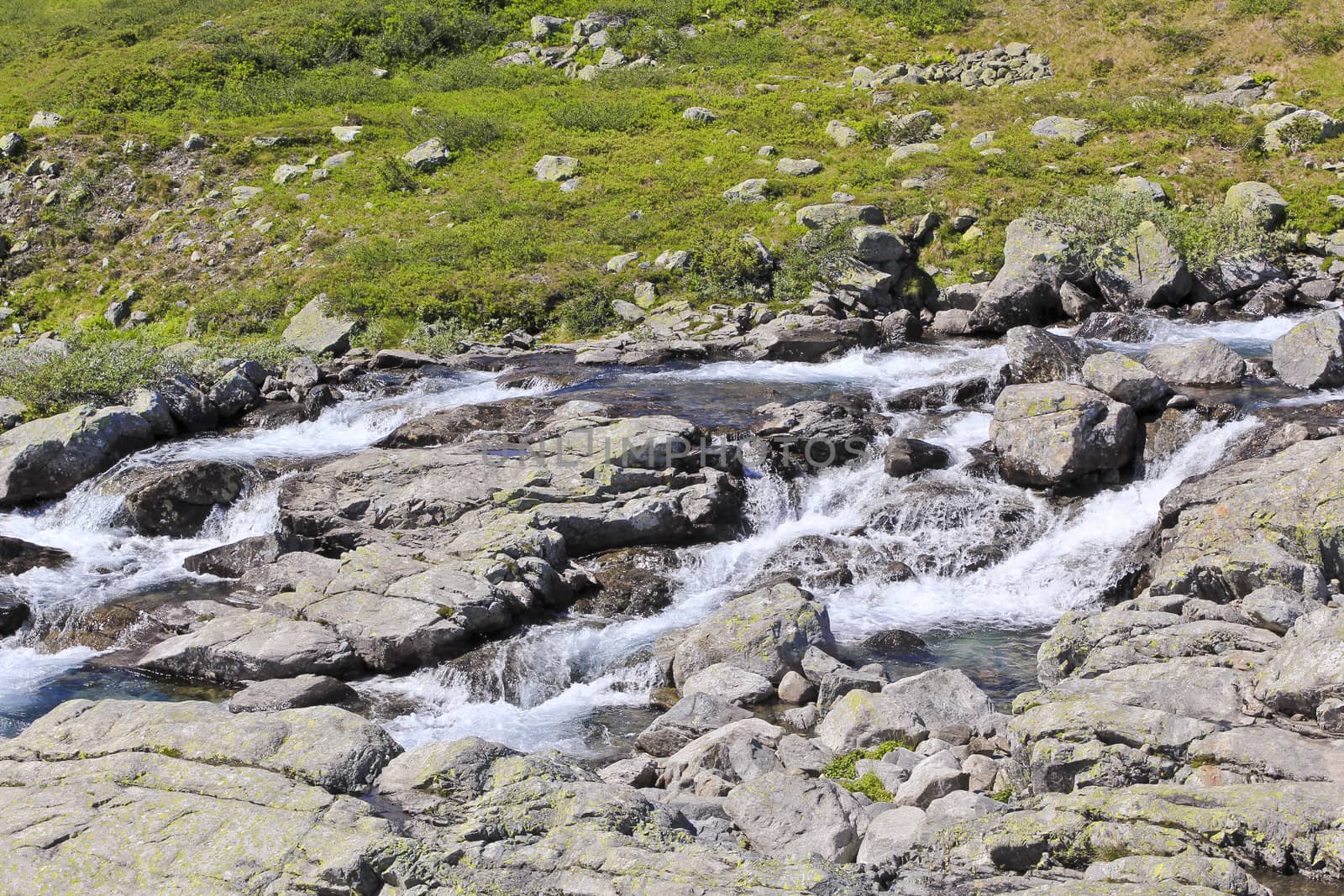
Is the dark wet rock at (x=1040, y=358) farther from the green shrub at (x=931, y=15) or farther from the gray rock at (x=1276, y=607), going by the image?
the green shrub at (x=931, y=15)

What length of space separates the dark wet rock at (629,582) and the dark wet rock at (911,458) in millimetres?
5341

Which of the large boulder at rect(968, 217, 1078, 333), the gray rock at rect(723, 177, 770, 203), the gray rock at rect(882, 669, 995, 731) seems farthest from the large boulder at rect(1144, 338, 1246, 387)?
the gray rock at rect(723, 177, 770, 203)

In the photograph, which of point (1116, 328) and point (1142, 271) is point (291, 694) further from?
point (1142, 271)

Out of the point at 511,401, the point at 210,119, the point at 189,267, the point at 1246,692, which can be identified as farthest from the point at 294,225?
the point at 1246,692

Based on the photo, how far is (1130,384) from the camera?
20.7 m

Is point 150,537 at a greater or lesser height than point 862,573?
greater

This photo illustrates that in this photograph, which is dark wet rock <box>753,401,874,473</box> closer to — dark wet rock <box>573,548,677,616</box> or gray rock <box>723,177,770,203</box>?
dark wet rock <box>573,548,677,616</box>

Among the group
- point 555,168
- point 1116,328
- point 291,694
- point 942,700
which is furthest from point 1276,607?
point 555,168

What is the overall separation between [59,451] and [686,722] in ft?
57.0

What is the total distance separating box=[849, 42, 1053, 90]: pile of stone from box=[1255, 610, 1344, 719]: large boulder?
1766 inches

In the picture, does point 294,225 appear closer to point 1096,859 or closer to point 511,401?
point 511,401

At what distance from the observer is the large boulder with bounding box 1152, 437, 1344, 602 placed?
14109mm

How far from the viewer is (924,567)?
18.5 meters

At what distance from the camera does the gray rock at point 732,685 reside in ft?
45.3
